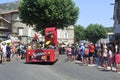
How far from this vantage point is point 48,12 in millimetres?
56406

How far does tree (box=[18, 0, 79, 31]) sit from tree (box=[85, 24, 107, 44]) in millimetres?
61795

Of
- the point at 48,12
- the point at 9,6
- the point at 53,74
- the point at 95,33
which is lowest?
the point at 53,74

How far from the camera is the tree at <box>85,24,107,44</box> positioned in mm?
120250

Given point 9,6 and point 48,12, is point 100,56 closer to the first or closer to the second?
point 48,12

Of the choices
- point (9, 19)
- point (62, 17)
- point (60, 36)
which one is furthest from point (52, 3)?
point (60, 36)

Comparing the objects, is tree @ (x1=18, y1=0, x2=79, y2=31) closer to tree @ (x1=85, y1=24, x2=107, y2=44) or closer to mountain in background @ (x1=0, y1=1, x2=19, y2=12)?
mountain in background @ (x1=0, y1=1, x2=19, y2=12)

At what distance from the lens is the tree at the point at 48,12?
5678 centimetres

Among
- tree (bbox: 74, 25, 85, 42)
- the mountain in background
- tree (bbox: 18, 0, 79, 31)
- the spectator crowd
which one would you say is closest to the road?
the spectator crowd

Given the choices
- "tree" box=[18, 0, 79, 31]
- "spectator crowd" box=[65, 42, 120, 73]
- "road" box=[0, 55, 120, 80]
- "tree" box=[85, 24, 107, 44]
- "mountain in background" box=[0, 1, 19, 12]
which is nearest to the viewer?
"road" box=[0, 55, 120, 80]

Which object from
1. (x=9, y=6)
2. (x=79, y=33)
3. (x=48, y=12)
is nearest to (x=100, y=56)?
(x=48, y=12)

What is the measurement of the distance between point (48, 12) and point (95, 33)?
6536cm

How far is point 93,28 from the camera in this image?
122 meters

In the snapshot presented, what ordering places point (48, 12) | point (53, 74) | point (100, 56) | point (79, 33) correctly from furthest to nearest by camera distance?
1. point (79, 33)
2. point (48, 12)
3. point (100, 56)
4. point (53, 74)

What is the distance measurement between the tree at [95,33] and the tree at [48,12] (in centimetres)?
6179
